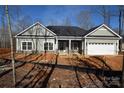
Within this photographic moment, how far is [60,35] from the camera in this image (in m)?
27.5

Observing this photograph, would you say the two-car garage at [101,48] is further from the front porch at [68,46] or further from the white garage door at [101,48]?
the front porch at [68,46]

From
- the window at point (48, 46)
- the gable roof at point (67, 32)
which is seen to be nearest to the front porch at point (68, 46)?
the gable roof at point (67, 32)

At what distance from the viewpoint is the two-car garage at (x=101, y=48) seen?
26.5 meters

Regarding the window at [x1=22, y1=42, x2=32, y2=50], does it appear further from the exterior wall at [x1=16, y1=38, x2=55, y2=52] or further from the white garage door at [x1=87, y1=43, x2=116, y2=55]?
the white garage door at [x1=87, y1=43, x2=116, y2=55]

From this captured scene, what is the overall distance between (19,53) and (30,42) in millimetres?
1982

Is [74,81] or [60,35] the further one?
[60,35]

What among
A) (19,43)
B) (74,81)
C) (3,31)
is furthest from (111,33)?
(3,31)

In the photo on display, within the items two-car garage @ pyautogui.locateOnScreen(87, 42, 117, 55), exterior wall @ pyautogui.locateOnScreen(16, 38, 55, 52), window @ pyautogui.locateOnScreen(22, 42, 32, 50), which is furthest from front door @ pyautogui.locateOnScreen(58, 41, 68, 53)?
window @ pyautogui.locateOnScreen(22, 42, 32, 50)

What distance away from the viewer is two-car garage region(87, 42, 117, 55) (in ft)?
87.0

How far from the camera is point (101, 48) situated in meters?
26.6

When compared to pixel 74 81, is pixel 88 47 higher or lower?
higher

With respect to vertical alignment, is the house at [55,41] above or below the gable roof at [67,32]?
below

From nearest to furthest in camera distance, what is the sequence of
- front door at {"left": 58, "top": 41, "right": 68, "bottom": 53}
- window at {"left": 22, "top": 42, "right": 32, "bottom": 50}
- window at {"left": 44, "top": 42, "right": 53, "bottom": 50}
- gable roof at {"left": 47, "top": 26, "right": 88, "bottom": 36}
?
1. window at {"left": 22, "top": 42, "right": 32, "bottom": 50}
2. window at {"left": 44, "top": 42, "right": 53, "bottom": 50}
3. gable roof at {"left": 47, "top": 26, "right": 88, "bottom": 36}
4. front door at {"left": 58, "top": 41, "right": 68, "bottom": 53}
